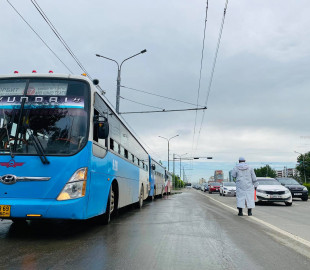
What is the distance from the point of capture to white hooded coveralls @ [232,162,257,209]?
10219 mm

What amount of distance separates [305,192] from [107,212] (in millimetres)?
17698

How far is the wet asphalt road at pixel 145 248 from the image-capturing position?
405 cm

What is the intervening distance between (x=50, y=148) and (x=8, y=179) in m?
0.86

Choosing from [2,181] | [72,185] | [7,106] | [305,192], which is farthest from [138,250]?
[305,192]

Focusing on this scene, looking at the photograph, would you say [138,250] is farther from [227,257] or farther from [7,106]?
[7,106]

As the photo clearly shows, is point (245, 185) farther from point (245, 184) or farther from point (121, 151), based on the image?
point (121, 151)

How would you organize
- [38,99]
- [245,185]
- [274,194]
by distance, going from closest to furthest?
[38,99], [245,185], [274,194]

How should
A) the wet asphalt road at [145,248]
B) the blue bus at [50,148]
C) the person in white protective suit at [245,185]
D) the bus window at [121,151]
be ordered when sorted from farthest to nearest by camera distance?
the person in white protective suit at [245,185] < the bus window at [121,151] < the blue bus at [50,148] < the wet asphalt road at [145,248]

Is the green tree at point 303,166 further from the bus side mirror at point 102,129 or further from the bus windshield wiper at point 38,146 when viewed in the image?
the bus windshield wiper at point 38,146

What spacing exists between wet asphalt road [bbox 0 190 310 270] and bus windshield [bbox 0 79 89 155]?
1601 mm

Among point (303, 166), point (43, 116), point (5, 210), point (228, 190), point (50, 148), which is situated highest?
point (303, 166)

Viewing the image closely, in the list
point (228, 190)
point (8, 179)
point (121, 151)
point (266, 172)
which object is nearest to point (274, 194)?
point (121, 151)


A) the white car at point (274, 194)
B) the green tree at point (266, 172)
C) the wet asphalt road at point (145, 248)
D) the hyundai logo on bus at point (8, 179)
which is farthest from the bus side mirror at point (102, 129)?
the green tree at point (266, 172)

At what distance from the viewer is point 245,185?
33.8 ft
